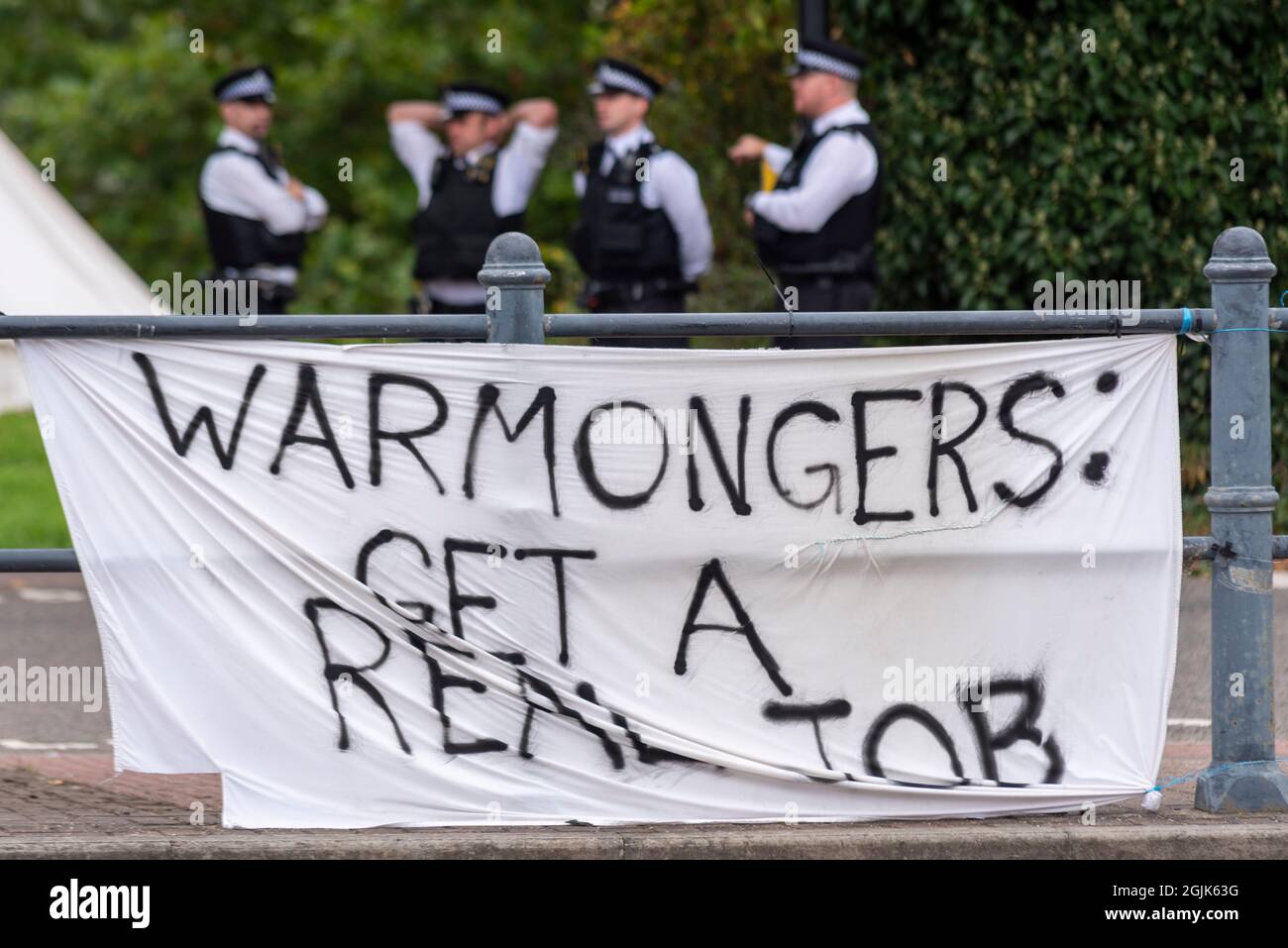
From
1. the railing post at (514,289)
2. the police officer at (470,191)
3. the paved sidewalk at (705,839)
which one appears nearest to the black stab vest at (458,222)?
the police officer at (470,191)

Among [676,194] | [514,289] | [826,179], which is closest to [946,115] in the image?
[826,179]

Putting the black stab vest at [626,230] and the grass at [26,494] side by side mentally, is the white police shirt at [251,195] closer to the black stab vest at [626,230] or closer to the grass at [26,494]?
the grass at [26,494]

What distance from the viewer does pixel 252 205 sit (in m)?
11.4

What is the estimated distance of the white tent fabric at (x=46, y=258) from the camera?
55.1 feet

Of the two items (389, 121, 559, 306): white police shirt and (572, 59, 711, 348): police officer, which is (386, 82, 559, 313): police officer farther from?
(572, 59, 711, 348): police officer

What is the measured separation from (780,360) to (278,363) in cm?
127

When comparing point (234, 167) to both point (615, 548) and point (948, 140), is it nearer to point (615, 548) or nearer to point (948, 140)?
point (948, 140)

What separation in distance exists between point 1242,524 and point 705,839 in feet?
5.21

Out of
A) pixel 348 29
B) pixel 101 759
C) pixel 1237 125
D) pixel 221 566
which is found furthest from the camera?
pixel 348 29

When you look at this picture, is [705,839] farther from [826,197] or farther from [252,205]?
[252,205]

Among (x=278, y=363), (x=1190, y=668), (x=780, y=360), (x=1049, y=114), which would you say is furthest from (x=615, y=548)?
(x=1049, y=114)

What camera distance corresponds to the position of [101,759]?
238 inches

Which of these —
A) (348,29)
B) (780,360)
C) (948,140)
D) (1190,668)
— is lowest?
(1190,668)

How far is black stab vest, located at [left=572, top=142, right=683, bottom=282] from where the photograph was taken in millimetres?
9953
